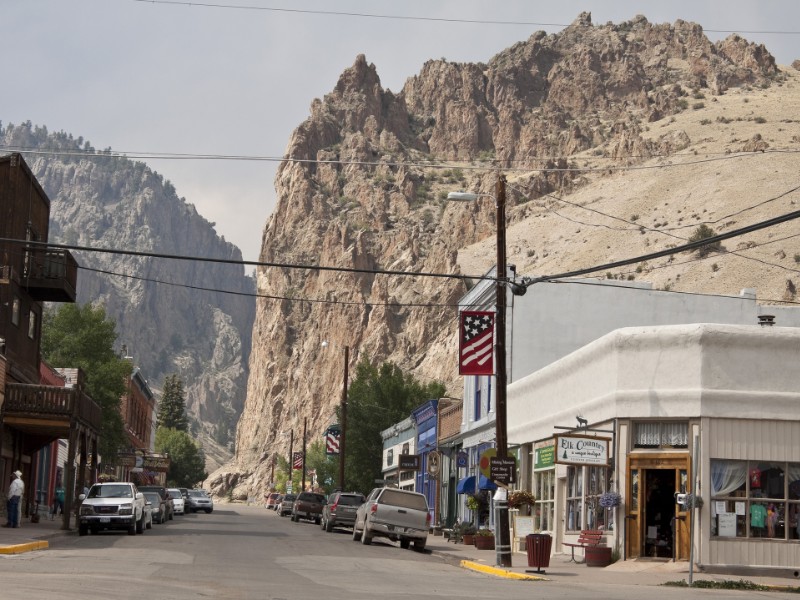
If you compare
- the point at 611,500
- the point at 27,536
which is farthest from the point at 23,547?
the point at 611,500

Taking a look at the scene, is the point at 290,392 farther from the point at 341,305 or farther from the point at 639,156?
A: the point at 639,156

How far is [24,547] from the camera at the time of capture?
26234 mm

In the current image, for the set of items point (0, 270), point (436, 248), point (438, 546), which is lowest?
point (438, 546)

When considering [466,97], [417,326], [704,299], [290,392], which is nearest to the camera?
[704,299]

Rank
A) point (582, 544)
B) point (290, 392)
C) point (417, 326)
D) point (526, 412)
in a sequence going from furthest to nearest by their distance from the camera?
1. point (290, 392)
2. point (417, 326)
3. point (526, 412)
4. point (582, 544)

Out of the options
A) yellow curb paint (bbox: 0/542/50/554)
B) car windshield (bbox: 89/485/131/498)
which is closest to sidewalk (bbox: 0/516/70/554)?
yellow curb paint (bbox: 0/542/50/554)

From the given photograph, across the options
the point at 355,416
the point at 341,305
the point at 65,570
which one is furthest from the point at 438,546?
the point at 341,305

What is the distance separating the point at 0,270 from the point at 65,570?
71.1ft

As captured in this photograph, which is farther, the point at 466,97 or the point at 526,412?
the point at 466,97

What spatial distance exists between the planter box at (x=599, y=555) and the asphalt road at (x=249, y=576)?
317 cm

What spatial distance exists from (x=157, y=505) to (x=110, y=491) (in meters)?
12.3

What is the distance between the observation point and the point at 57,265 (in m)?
42.8

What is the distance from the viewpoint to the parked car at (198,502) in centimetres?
7656

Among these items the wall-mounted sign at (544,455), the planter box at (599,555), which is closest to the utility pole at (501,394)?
the planter box at (599,555)
